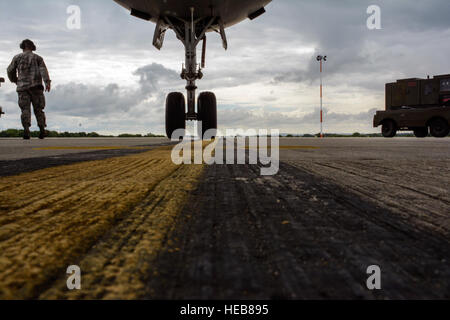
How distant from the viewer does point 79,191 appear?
1008mm

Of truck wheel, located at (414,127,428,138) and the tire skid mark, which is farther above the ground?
truck wheel, located at (414,127,428,138)

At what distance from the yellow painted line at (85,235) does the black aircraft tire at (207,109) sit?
236 inches

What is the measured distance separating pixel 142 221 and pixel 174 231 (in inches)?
3.7

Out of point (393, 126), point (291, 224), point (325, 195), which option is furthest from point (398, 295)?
point (393, 126)

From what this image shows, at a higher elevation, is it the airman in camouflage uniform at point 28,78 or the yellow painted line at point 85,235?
the airman in camouflage uniform at point 28,78

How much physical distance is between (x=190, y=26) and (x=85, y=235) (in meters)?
6.68

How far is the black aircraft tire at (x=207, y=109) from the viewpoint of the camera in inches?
275

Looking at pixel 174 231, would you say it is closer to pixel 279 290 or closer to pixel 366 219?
pixel 279 290

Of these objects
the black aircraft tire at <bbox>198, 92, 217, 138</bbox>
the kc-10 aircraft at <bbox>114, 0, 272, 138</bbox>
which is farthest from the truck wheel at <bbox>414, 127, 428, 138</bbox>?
the black aircraft tire at <bbox>198, 92, 217, 138</bbox>

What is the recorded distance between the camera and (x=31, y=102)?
770 centimetres

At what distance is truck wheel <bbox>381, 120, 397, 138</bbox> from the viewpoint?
536 inches

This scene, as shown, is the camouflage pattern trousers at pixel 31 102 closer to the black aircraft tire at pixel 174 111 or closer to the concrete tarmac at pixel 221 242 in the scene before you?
the black aircraft tire at pixel 174 111

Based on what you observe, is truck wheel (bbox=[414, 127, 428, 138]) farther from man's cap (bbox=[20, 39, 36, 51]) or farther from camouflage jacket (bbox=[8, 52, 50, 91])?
man's cap (bbox=[20, 39, 36, 51])

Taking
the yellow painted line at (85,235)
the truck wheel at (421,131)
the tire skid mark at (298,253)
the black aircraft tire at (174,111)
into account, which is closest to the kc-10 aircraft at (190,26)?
the black aircraft tire at (174,111)
